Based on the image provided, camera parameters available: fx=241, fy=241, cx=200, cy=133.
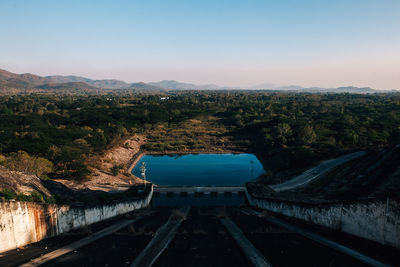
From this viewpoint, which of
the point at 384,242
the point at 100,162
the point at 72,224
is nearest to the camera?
the point at 384,242

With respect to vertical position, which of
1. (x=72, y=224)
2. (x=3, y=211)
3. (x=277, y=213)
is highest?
(x=3, y=211)

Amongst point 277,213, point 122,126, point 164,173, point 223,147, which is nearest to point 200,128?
point 223,147

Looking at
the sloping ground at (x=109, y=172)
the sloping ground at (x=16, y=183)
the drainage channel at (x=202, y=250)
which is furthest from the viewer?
the sloping ground at (x=109, y=172)

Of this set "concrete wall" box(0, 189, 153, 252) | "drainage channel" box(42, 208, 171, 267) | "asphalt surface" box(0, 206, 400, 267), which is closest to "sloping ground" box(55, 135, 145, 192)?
"concrete wall" box(0, 189, 153, 252)

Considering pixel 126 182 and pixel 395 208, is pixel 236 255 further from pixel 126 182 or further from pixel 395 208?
pixel 126 182

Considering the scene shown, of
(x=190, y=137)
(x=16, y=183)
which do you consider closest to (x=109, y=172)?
(x=16, y=183)

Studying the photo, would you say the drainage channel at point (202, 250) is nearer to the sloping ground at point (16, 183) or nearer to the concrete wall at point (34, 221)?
the concrete wall at point (34, 221)

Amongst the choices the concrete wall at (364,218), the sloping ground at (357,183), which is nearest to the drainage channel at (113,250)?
the concrete wall at (364,218)
